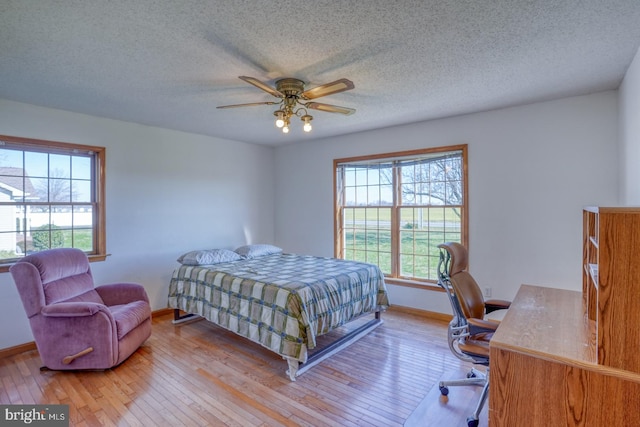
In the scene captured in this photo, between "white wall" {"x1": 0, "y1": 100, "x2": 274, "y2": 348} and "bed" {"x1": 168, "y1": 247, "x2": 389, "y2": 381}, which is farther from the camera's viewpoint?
"white wall" {"x1": 0, "y1": 100, "x2": 274, "y2": 348}

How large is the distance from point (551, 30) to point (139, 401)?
3.79 metres

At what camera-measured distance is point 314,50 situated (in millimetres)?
2135

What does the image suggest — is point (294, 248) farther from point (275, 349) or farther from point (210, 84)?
point (210, 84)

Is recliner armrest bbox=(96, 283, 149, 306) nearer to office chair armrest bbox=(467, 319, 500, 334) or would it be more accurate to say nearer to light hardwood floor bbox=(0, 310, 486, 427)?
light hardwood floor bbox=(0, 310, 486, 427)

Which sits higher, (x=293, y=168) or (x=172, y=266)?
(x=293, y=168)

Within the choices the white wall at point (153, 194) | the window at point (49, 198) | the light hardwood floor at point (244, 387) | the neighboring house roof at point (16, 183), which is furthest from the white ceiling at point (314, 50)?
the light hardwood floor at point (244, 387)

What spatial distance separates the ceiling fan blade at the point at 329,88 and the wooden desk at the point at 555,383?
5.83 feet

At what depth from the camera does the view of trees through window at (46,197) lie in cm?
317

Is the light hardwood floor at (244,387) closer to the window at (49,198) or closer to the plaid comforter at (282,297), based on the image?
the plaid comforter at (282,297)

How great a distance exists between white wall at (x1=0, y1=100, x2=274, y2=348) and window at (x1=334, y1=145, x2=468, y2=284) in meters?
1.76

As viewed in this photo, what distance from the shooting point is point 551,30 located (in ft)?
6.28

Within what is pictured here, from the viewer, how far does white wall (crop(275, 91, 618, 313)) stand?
303 centimetres

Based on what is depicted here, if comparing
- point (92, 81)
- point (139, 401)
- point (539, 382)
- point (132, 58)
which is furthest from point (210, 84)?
point (539, 382)

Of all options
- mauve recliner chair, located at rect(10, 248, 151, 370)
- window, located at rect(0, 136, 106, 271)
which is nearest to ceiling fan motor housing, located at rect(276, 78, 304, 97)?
mauve recliner chair, located at rect(10, 248, 151, 370)
